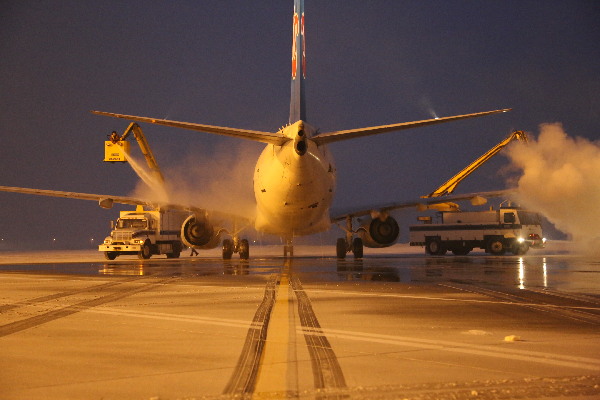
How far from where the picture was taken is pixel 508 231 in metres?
45.5

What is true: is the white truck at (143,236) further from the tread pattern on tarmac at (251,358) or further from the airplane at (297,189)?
the tread pattern on tarmac at (251,358)

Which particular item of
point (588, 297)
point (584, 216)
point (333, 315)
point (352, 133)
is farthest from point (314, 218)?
point (584, 216)

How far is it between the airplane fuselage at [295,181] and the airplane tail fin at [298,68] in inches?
127

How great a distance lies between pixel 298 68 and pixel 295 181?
323 inches

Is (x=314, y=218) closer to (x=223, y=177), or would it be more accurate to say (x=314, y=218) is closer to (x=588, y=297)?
(x=223, y=177)

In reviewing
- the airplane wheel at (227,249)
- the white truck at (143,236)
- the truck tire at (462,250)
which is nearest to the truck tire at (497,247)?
the truck tire at (462,250)

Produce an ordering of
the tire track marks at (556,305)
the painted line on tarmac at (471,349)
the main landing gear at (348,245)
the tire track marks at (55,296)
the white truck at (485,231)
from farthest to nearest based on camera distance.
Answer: the white truck at (485,231) < the main landing gear at (348,245) < the tire track marks at (55,296) < the tire track marks at (556,305) < the painted line on tarmac at (471,349)

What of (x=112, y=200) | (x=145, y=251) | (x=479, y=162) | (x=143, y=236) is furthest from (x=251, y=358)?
(x=479, y=162)

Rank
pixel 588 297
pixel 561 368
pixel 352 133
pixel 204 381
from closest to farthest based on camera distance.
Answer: pixel 204 381
pixel 561 368
pixel 588 297
pixel 352 133

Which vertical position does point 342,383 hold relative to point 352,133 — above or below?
below

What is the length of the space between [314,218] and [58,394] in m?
22.3

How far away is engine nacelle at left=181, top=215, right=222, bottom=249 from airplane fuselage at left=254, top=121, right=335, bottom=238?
5.30 m

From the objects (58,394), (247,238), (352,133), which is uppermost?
(352,133)

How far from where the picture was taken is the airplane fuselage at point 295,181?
22.5 m
